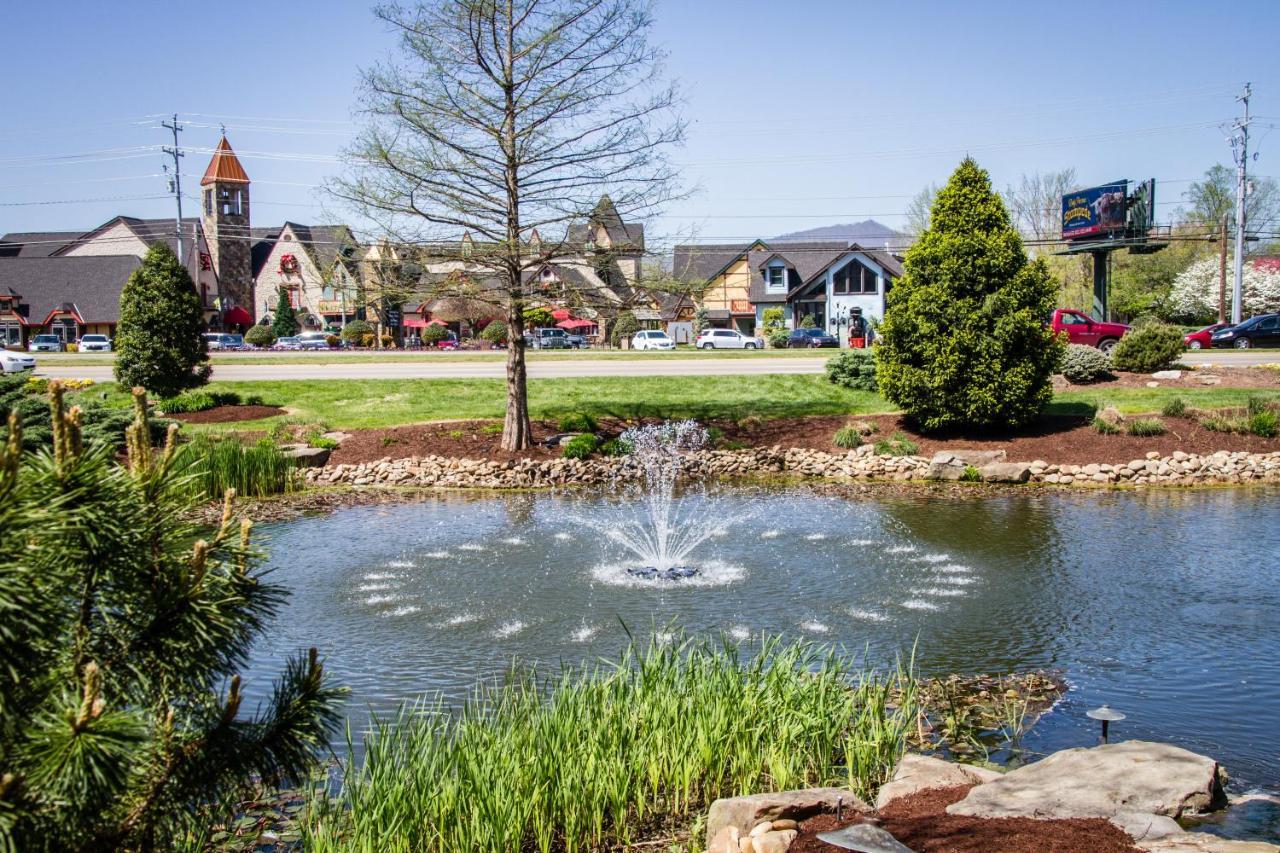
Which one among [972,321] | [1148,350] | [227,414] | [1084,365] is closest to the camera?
[972,321]

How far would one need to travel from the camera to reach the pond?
29.4 ft

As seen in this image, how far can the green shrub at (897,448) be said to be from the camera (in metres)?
21.3

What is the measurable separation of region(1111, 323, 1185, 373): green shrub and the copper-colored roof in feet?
252

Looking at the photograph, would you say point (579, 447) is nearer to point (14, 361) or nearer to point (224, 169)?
point (14, 361)

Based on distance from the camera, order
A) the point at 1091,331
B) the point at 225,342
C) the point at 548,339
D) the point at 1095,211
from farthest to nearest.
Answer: the point at 225,342 < the point at 548,339 < the point at 1095,211 < the point at 1091,331

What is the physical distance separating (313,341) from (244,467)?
178 ft

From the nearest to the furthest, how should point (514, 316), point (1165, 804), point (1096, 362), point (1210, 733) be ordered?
point (1165, 804), point (1210, 733), point (514, 316), point (1096, 362)

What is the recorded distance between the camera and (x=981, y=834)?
17.3 ft

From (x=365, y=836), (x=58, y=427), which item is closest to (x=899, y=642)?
(x=365, y=836)

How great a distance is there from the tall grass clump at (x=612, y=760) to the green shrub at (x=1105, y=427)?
51.4ft

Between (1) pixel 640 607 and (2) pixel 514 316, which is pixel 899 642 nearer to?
(1) pixel 640 607

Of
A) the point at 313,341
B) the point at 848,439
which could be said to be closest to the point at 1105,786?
the point at 848,439

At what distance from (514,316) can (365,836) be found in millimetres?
16474

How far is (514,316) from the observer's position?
68.7 ft
